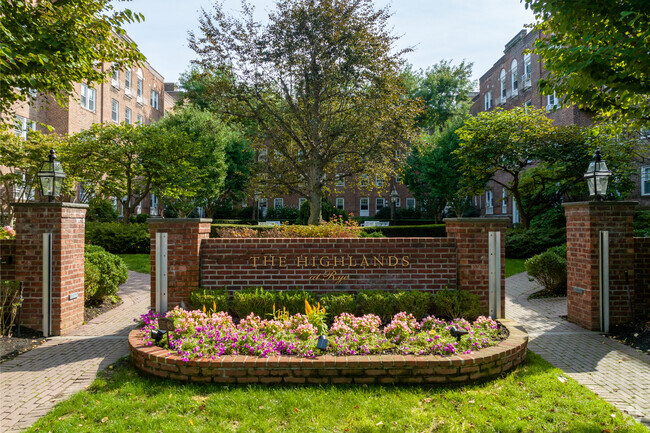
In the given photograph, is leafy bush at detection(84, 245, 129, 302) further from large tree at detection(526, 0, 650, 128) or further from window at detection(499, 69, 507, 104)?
window at detection(499, 69, 507, 104)

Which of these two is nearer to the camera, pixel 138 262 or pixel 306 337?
pixel 306 337

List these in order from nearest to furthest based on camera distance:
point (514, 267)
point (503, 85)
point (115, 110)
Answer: point (514, 267), point (115, 110), point (503, 85)

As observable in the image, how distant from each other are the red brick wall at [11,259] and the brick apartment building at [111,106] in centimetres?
1511

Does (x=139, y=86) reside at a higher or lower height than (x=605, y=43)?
higher

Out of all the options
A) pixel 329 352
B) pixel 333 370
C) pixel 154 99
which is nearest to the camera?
pixel 333 370

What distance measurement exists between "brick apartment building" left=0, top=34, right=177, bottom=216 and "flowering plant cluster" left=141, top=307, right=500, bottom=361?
18054 millimetres

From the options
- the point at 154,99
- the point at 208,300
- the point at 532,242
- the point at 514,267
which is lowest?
the point at 514,267

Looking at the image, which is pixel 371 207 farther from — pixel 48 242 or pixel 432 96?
pixel 48 242

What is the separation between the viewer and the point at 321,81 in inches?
642

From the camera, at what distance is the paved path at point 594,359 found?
13.4ft

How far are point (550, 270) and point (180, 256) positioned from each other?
27.6 ft

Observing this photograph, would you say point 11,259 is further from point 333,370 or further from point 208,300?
point 333,370

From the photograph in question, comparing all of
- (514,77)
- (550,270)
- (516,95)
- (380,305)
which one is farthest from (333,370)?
(514,77)

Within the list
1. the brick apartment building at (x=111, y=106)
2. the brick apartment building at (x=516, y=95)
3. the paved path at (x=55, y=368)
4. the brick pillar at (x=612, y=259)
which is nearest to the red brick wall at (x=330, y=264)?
the paved path at (x=55, y=368)
